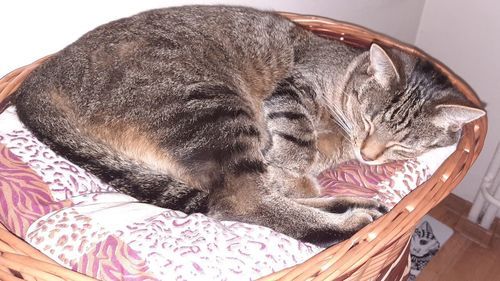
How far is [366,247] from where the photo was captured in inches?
40.3

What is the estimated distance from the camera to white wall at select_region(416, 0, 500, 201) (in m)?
2.46

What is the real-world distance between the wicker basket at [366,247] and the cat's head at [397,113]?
0.09 meters

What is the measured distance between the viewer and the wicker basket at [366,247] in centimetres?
92

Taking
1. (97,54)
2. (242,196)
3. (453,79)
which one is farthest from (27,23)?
(453,79)

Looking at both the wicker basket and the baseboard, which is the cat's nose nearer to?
the wicker basket

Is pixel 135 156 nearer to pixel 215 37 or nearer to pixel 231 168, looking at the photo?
pixel 231 168

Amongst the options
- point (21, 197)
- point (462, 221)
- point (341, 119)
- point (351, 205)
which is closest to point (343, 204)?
point (351, 205)

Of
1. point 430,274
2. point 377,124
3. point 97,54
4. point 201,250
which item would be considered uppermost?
point 97,54

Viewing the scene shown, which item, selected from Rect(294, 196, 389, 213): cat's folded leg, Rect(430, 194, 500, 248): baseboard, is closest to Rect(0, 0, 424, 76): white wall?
Rect(294, 196, 389, 213): cat's folded leg

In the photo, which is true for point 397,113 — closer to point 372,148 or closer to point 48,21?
point 372,148

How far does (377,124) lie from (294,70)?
1.02 feet

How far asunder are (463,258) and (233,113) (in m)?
1.69

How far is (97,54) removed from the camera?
1.30 meters

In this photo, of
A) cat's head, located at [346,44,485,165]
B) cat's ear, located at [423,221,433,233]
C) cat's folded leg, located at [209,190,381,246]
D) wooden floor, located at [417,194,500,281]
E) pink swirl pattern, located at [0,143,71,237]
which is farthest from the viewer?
cat's ear, located at [423,221,433,233]
